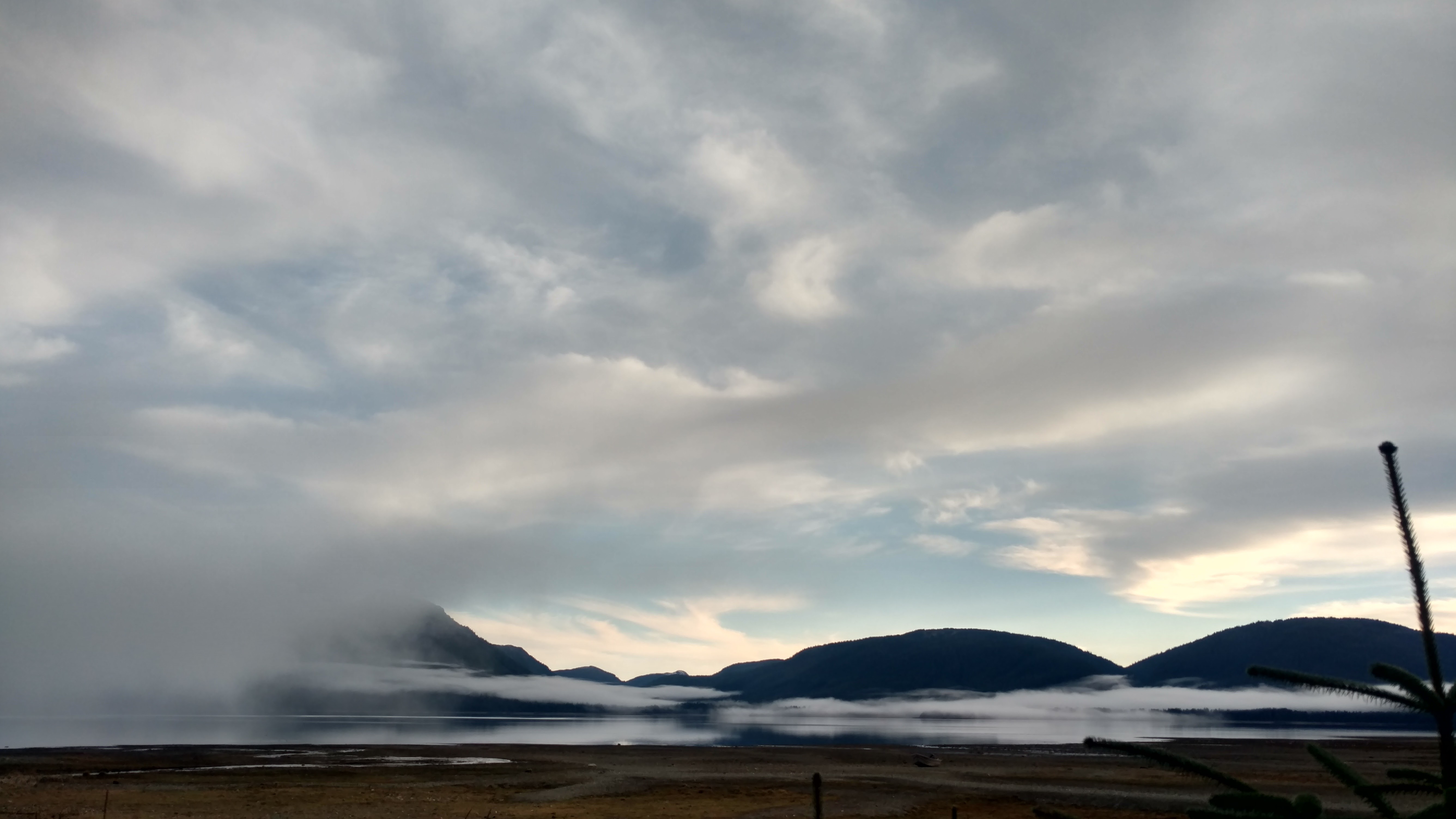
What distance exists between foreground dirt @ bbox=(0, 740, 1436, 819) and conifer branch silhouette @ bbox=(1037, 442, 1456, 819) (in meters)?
21.0

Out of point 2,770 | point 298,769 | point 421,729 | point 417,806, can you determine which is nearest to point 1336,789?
point 417,806

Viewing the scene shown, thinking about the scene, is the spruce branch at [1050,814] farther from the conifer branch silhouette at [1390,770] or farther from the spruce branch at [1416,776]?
the spruce branch at [1416,776]

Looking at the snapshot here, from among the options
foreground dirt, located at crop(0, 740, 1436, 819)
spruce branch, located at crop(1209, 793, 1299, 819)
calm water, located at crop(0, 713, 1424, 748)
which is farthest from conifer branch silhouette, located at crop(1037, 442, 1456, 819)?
calm water, located at crop(0, 713, 1424, 748)

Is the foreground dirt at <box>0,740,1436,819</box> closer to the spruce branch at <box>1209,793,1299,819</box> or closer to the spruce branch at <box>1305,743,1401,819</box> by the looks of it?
the spruce branch at <box>1305,743,1401,819</box>

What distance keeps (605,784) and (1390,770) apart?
54.6 m

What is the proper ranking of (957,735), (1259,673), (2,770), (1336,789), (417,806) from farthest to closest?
(957,735), (2,770), (1336,789), (417,806), (1259,673)

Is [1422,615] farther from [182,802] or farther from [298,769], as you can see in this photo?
[298,769]

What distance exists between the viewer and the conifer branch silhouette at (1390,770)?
3.75m

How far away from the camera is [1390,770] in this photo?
15.6ft

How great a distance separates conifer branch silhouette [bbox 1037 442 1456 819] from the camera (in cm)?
375

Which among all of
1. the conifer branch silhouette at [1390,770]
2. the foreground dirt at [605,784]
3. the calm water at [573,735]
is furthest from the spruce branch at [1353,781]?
the calm water at [573,735]

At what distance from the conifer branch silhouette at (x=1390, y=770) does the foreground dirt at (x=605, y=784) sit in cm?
2101

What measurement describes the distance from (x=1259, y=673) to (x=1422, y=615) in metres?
0.95

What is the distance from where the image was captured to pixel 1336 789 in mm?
49562
